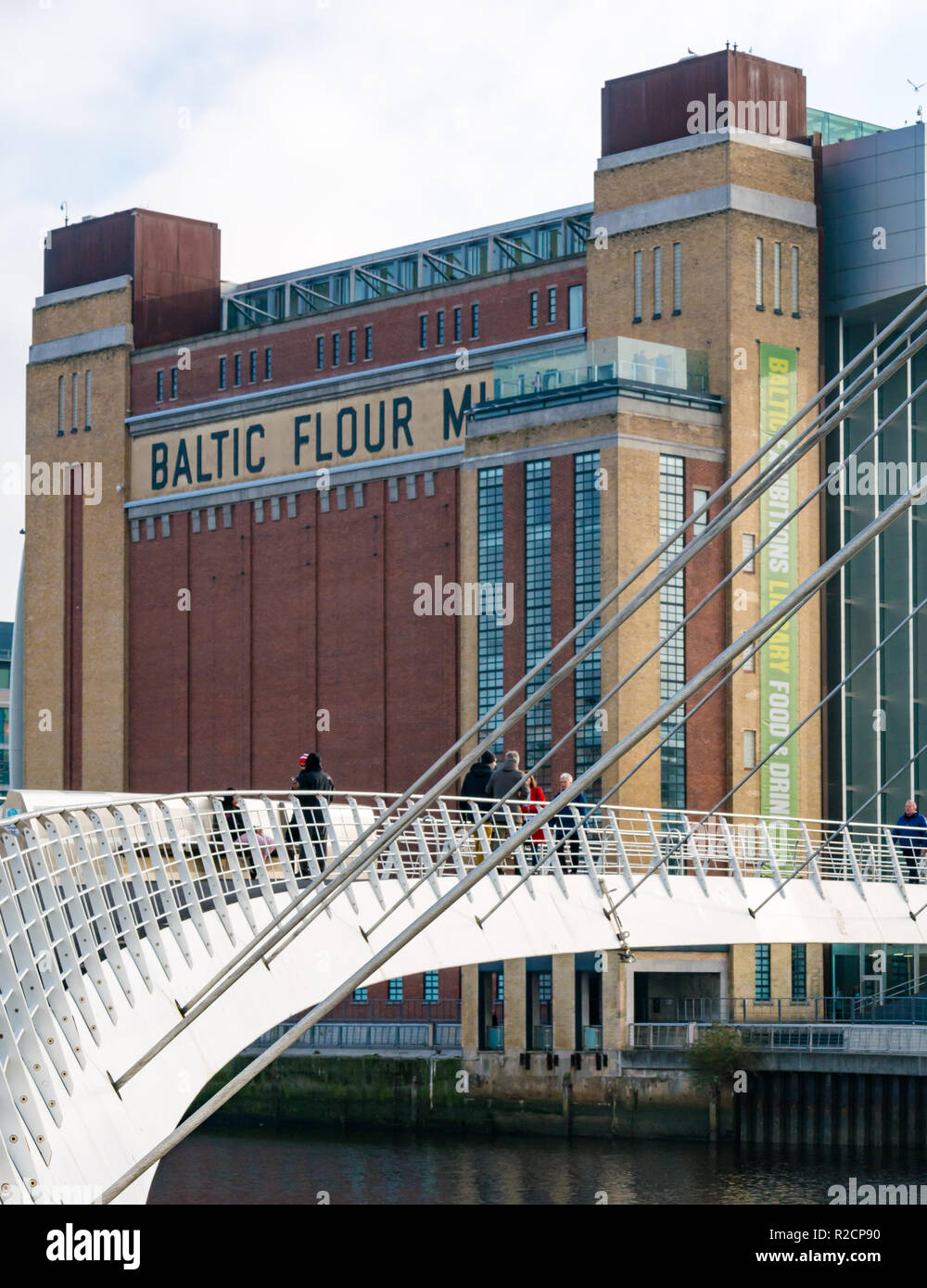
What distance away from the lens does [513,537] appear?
5647 cm

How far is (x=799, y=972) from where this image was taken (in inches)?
2135

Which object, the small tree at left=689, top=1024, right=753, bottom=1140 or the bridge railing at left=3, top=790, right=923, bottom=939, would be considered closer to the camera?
the bridge railing at left=3, top=790, right=923, bottom=939

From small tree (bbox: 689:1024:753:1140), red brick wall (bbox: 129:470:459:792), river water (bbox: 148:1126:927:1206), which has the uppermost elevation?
red brick wall (bbox: 129:470:459:792)

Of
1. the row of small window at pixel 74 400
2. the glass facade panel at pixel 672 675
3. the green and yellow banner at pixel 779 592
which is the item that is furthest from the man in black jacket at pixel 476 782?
the row of small window at pixel 74 400

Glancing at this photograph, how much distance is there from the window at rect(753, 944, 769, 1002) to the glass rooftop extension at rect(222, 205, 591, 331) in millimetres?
18462

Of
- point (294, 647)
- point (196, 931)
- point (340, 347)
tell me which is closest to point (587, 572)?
point (294, 647)

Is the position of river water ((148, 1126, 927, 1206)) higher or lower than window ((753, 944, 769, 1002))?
lower

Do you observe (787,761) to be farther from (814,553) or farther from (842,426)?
(842,426)

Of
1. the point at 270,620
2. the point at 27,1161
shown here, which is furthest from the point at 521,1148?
the point at 27,1161

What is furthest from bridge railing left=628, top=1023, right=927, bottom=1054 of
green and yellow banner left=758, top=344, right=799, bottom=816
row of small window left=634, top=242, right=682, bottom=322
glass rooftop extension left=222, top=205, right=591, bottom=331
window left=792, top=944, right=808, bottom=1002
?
glass rooftop extension left=222, top=205, right=591, bottom=331

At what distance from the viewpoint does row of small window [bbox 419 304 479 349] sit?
62625 mm

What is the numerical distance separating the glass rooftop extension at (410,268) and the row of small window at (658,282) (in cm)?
295

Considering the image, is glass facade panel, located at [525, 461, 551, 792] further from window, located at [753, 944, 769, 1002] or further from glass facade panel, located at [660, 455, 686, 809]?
window, located at [753, 944, 769, 1002]

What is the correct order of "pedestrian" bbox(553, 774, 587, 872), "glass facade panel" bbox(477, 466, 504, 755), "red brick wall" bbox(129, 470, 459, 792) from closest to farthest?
1. "pedestrian" bbox(553, 774, 587, 872)
2. "glass facade panel" bbox(477, 466, 504, 755)
3. "red brick wall" bbox(129, 470, 459, 792)
